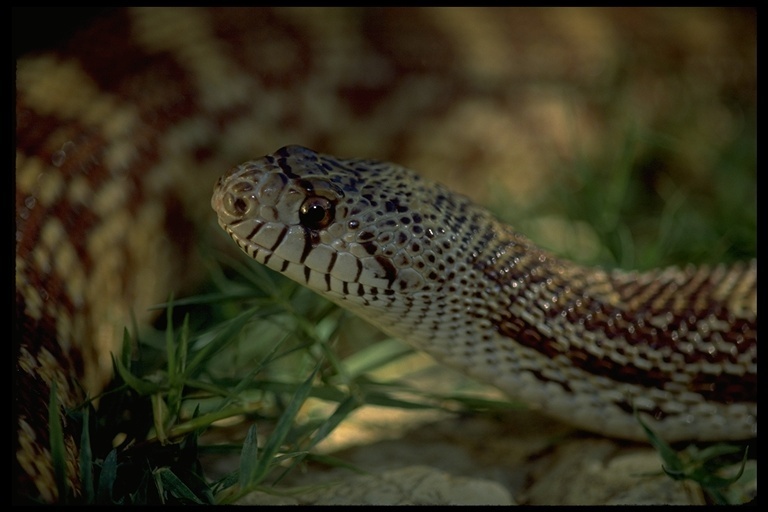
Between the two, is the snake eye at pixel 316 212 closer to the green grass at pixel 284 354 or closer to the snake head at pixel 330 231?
the snake head at pixel 330 231

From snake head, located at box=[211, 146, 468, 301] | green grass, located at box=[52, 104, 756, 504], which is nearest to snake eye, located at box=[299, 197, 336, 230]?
snake head, located at box=[211, 146, 468, 301]

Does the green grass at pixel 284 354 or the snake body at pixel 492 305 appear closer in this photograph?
the green grass at pixel 284 354

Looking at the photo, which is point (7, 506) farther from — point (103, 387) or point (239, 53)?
point (239, 53)

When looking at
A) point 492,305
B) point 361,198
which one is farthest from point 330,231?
point 492,305

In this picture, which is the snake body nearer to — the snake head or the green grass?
the snake head

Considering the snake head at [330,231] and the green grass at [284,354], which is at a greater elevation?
the snake head at [330,231]

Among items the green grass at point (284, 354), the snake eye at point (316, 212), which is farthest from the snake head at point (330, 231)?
the green grass at point (284, 354)

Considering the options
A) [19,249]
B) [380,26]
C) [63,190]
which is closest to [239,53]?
[380,26]

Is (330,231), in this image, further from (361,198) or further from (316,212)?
(361,198)
